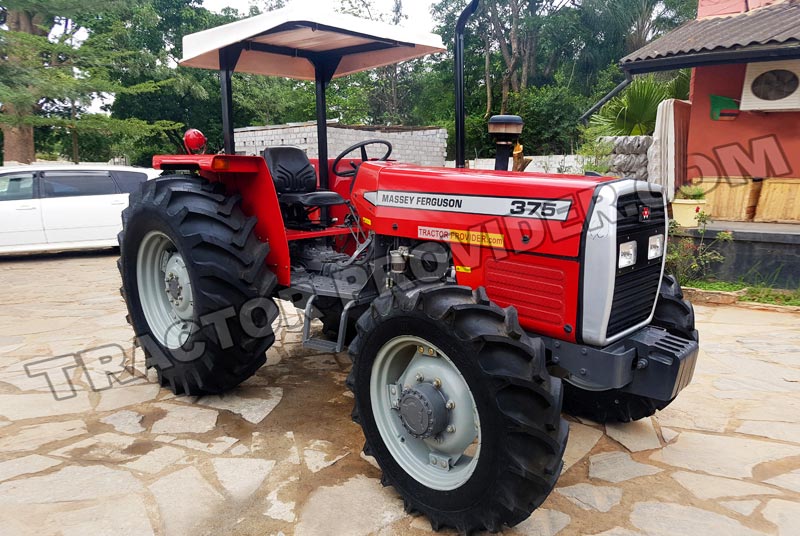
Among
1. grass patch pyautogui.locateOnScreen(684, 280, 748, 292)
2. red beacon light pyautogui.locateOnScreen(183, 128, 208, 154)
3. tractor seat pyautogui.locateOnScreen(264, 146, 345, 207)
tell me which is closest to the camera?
red beacon light pyautogui.locateOnScreen(183, 128, 208, 154)

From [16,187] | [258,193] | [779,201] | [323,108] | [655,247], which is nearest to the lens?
[655,247]

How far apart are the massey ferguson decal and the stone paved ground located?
4.23 feet

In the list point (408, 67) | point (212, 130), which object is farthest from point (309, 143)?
point (408, 67)

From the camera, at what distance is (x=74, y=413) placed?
3.46 m

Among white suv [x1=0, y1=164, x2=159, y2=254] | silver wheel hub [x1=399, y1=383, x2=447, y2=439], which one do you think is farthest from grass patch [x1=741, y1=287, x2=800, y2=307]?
white suv [x1=0, y1=164, x2=159, y2=254]

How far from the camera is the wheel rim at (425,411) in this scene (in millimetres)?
2383

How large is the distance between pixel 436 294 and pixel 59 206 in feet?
29.4

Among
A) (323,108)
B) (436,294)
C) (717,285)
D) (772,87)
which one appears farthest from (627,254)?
(772,87)

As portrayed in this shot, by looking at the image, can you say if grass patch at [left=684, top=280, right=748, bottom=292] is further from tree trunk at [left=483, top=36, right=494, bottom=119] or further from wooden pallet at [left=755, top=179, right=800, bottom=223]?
tree trunk at [left=483, top=36, right=494, bottom=119]

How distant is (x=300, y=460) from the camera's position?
2889 mm

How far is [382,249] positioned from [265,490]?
1.36 metres

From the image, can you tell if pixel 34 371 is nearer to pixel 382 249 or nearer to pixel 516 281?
pixel 382 249

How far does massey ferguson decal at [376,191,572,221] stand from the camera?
2.42 meters

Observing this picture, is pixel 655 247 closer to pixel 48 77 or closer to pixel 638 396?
pixel 638 396
